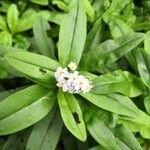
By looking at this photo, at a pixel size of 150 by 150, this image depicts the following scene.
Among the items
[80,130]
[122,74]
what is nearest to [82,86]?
[80,130]

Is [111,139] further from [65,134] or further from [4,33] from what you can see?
[4,33]

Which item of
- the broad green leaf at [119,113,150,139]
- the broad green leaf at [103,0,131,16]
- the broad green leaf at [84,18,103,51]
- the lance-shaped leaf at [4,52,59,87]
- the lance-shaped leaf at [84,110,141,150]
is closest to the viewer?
the lance-shaped leaf at [4,52,59,87]

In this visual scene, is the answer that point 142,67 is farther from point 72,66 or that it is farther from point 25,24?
point 25,24

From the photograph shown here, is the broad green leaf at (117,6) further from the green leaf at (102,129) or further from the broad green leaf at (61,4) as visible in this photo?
the green leaf at (102,129)

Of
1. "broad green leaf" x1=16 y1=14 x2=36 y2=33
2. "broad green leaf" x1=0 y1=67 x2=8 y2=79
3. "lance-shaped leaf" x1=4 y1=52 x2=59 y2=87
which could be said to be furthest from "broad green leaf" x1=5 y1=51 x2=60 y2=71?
"broad green leaf" x1=16 y1=14 x2=36 y2=33

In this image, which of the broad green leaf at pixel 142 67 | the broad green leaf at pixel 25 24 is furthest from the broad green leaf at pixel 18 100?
the broad green leaf at pixel 25 24

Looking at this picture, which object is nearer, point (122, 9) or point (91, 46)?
point (91, 46)

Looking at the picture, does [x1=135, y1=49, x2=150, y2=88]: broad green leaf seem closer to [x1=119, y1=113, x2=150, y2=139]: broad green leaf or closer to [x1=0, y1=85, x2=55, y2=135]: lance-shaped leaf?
[x1=119, y1=113, x2=150, y2=139]: broad green leaf
